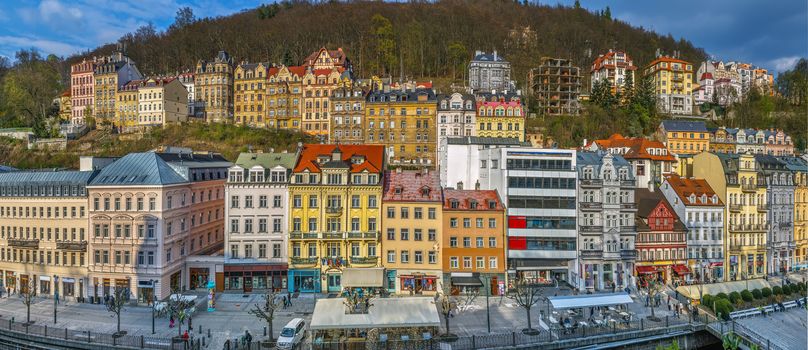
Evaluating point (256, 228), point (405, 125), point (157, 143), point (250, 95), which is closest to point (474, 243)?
point (256, 228)

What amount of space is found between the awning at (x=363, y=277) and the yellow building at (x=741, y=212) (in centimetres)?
3474

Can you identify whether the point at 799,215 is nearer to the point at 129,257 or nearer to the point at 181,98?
the point at 129,257

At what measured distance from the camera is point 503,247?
41938mm

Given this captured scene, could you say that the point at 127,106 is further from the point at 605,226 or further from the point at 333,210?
the point at 605,226

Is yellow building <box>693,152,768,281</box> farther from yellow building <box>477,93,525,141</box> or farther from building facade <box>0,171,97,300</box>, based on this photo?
building facade <box>0,171,97,300</box>

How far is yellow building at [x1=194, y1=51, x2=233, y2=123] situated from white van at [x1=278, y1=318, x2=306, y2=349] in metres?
71.6

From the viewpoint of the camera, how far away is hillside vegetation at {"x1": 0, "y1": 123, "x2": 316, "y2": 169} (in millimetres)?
83062

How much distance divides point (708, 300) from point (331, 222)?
99.4ft

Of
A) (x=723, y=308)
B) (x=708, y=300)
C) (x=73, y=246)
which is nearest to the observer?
(x=723, y=308)

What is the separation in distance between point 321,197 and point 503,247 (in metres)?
15.9

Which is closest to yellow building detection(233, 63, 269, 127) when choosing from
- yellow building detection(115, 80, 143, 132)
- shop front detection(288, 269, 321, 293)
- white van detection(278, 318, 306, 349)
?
yellow building detection(115, 80, 143, 132)

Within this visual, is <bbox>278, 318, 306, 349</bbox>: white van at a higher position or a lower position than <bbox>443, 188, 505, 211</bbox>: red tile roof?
lower

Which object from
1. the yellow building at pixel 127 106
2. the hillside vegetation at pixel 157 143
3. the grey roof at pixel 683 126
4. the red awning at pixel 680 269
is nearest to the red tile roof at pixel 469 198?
the red awning at pixel 680 269

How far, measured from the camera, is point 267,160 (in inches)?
1772
